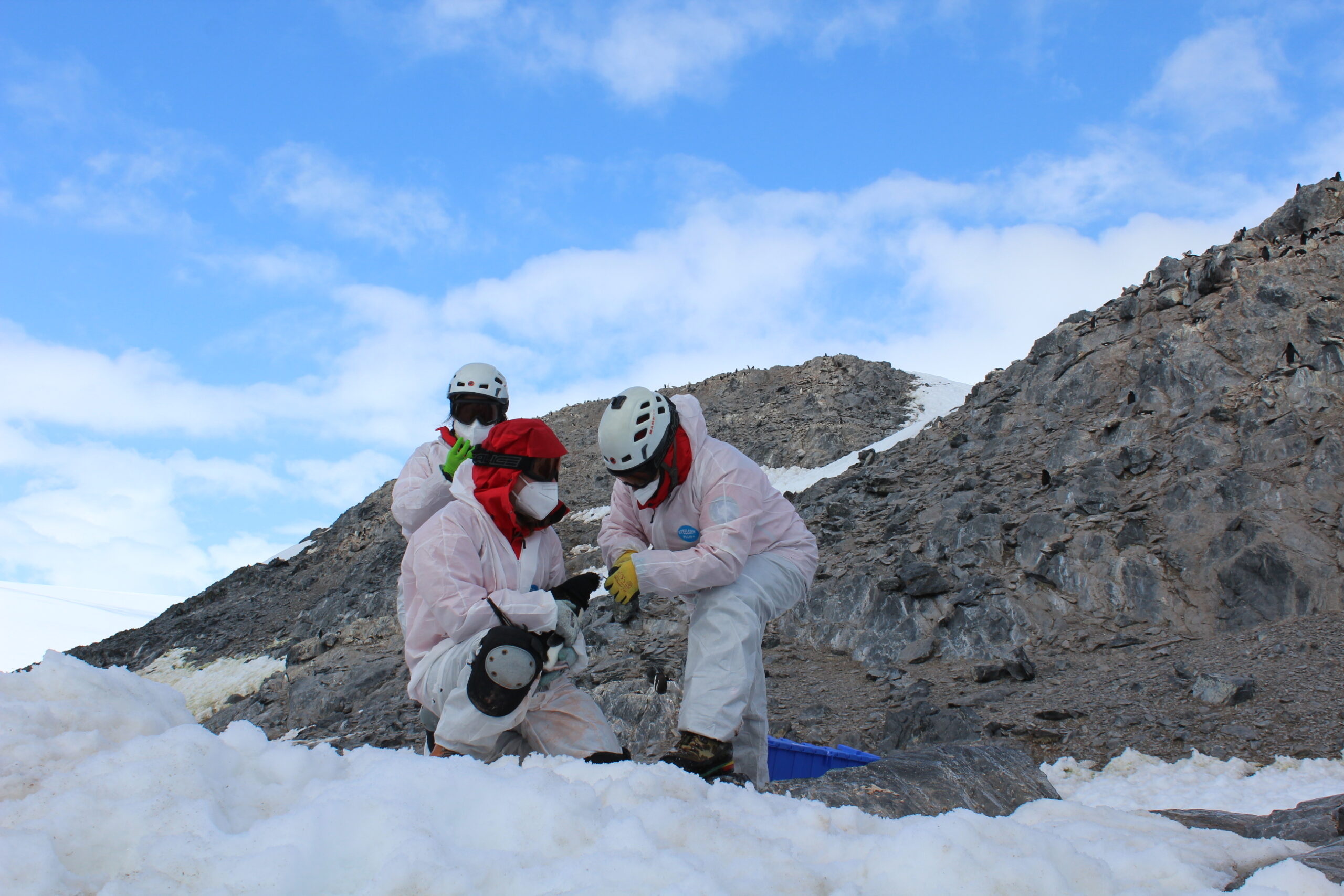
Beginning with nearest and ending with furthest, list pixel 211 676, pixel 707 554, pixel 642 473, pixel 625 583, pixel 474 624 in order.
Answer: pixel 474 624 → pixel 625 583 → pixel 707 554 → pixel 642 473 → pixel 211 676

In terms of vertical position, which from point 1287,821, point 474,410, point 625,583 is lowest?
point 1287,821

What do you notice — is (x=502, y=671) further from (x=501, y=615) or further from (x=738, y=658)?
(x=738, y=658)

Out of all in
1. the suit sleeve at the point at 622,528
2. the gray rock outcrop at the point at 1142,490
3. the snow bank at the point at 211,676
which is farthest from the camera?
the snow bank at the point at 211,676

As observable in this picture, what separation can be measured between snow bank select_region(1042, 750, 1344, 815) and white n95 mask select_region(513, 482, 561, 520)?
4077 mm

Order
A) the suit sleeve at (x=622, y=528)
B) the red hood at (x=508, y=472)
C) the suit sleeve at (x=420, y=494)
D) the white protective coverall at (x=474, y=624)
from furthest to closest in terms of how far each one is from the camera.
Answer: the suit sleeve at (x=420, y=494), the suit sleeve at (x=622, y=528), the red hood at (x=508, y=472), the white protective coverall at (x=474, y=624)

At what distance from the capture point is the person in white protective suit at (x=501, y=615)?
4148 millimetres

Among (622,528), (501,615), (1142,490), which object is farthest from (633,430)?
(1142,490)

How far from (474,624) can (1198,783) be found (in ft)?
18.0

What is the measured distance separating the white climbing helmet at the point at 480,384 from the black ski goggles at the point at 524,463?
63.0 inches

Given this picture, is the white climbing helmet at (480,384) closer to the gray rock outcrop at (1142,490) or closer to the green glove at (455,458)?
the green glove at (455,458)

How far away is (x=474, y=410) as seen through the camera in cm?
635

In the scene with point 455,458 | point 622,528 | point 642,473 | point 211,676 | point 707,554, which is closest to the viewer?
point 707,554

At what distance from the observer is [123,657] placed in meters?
23.4

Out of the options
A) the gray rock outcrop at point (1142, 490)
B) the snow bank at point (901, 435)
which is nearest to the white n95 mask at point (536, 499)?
the gray rock outcrop at point (1142, 490)
